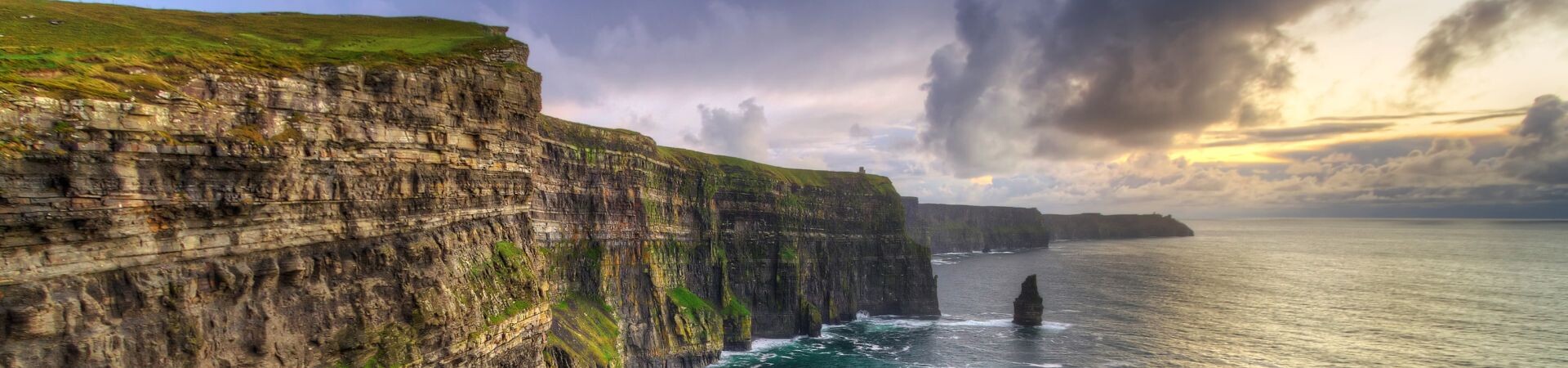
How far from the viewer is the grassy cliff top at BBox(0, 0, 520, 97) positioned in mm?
19188

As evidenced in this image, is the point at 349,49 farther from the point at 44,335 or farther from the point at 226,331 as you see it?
the point at 44,335

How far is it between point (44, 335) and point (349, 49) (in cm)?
1532

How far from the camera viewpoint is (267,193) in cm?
2144

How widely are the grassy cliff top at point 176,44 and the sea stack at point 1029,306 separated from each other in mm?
86587

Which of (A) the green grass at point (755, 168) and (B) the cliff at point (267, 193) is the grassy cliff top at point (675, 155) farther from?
(B) the cliff at point (267, 193)

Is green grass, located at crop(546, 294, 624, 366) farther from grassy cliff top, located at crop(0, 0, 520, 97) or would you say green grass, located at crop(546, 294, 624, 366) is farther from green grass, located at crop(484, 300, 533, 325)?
grassy cliff top, located at crop(0, 0, 520, 97)

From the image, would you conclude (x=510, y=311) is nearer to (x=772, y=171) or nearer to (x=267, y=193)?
(x=267, y=193)

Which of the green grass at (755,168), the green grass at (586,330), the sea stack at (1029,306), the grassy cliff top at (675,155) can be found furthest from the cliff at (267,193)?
the sea stack at (1029,306)

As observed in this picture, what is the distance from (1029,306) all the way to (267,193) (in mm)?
97201

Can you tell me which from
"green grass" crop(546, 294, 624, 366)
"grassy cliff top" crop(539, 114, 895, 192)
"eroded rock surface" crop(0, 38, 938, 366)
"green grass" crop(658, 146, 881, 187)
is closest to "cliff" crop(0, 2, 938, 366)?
"eroded rock surface" crop(0, 38, 938, 366)

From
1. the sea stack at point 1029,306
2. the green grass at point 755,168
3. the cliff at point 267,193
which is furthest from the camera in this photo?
the sea stack at point 1029,306

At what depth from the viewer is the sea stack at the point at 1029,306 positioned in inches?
3937

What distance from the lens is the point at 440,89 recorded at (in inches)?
1080

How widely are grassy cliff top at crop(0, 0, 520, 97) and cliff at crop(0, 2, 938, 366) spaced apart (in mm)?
129
